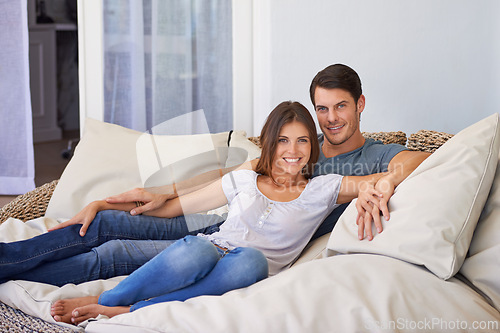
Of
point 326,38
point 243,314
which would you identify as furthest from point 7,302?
point 326,38

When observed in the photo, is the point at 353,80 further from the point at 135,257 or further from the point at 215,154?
the point at 135,257

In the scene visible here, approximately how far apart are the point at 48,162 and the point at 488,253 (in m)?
3.98

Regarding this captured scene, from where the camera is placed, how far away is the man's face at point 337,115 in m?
2.06

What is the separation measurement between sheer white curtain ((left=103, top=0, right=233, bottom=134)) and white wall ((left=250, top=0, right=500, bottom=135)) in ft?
1.43

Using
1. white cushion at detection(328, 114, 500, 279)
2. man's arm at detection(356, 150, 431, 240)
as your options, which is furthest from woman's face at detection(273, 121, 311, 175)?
white cushion at detection(328, 114, 500, 279)

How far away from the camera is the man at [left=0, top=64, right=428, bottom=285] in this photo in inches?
65.7

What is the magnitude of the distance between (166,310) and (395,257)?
1.87 ft

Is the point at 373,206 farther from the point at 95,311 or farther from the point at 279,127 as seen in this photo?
the point at 95,311

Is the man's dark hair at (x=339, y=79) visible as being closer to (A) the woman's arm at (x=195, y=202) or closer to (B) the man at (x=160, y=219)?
(B) the man at (x=160, y=219)

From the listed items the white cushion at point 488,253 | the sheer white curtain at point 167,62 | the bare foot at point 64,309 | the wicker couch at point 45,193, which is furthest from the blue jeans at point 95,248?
the sheer white curtain at point 167,62

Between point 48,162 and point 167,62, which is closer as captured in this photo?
point 167,62

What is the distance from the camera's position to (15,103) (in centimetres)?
365

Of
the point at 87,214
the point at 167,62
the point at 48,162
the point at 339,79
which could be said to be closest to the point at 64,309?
the point at 87,214

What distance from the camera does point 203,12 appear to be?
3363mm
